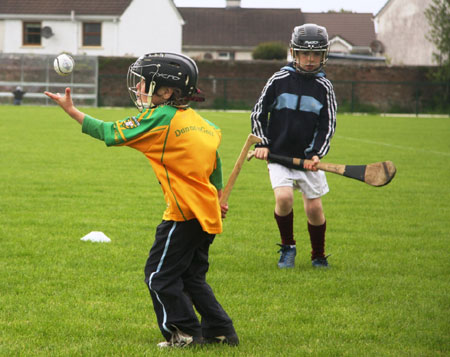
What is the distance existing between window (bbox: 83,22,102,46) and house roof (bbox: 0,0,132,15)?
91 centimetres

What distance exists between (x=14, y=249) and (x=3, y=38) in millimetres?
42987

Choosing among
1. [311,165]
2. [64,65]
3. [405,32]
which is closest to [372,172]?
[311,165]

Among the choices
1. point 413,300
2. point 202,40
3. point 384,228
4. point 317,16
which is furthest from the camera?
point 317,16

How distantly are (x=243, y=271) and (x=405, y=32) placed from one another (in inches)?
1959

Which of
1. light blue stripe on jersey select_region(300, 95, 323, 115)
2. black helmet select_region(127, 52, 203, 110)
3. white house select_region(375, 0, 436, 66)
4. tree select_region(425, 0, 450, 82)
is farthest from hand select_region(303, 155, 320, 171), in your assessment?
white house select_region(375, 0, 436, 66)

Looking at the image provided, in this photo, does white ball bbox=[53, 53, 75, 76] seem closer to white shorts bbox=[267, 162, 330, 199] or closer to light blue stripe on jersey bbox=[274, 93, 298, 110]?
light blue stripe on jersey bbox=[274, 93, 298, 110]

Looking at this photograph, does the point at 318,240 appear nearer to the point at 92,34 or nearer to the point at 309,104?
the point at 309,104

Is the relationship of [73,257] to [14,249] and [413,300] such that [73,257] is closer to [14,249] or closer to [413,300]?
[14,249]

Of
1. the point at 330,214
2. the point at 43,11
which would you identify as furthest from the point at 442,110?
the point at 330,214

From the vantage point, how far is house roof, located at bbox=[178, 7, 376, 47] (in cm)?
6181

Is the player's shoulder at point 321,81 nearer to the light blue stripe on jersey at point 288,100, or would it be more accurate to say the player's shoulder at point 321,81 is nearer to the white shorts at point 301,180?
the light blue stripe on jersey at point 288,100

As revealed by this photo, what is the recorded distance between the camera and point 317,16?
69438 mm

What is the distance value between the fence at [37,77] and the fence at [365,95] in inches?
29.6

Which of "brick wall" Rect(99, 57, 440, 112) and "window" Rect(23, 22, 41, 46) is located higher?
"window" Rect(23, 22, 41, 46)
